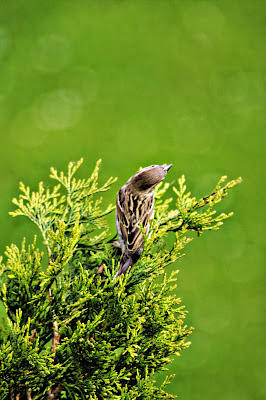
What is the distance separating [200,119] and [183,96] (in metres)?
0.54

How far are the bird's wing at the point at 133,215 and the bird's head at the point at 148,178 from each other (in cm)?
6

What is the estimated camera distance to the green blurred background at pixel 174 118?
5.90 m

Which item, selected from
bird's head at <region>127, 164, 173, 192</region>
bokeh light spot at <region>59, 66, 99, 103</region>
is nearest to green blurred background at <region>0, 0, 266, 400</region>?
bokeh light spot at <region>59, 66, 99, 103</region>

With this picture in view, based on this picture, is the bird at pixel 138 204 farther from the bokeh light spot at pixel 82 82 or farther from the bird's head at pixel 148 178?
the bokeh light spot at pixel 82 82

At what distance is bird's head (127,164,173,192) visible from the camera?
134 inches

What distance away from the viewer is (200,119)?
7.94 m

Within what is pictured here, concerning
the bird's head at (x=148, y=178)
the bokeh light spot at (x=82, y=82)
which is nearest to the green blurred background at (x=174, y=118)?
the bokeh light spot at (x=82, y=82)

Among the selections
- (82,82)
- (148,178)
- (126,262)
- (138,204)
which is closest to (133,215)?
(138,204)

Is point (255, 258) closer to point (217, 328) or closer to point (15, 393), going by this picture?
point (217, 328)

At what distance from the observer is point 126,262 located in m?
3.02

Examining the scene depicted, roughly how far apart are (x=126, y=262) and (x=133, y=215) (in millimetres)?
490

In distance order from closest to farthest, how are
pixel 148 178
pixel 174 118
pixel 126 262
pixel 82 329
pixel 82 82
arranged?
pixel 82 329 → pixel 126 262 → pixel 148 178 → pixel 174 118 → pixel 82 82

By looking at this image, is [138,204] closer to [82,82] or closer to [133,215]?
[133,215]

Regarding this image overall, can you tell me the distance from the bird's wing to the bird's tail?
14cm
